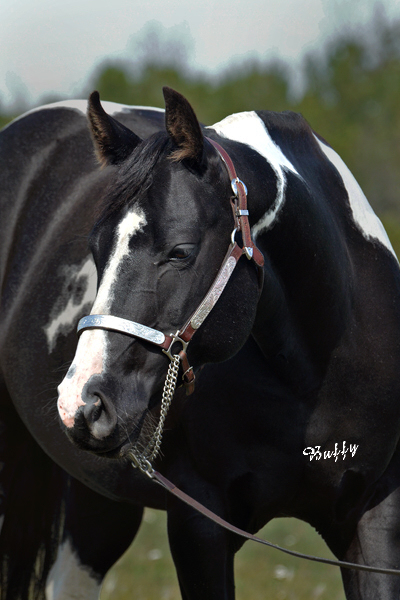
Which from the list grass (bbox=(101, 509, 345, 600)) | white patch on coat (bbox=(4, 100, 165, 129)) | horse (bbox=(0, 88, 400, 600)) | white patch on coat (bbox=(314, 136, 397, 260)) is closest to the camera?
horse (bbox=(0, 88, 400, 600))

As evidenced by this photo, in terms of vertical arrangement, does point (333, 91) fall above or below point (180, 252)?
below

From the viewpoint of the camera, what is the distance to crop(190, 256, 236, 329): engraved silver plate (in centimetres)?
233

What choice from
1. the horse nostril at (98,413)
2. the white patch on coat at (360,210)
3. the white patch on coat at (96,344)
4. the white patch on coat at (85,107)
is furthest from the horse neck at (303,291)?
the white patch on coat at (85,107)

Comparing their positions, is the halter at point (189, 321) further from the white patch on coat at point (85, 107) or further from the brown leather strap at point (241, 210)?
the white patch on coat at point (85, 107)

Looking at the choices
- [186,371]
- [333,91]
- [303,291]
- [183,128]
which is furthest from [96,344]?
[333,91]

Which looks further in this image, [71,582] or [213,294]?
[71,582]

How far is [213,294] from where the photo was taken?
2365 mm

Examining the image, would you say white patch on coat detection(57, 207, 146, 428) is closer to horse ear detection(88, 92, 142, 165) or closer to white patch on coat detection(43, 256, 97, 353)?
horse ear detection(88, 92, 142, 165)

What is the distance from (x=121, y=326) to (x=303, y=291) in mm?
827

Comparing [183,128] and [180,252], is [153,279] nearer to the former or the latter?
[180,252]

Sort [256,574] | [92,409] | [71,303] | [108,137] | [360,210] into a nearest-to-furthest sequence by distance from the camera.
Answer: [92,409]
[108,137]
[360,210]
[71,303]
[256,574]

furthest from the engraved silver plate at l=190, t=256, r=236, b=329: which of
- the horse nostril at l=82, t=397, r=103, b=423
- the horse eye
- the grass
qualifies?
the grass

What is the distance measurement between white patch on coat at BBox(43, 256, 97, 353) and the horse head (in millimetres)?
1145

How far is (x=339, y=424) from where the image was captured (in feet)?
9.50
